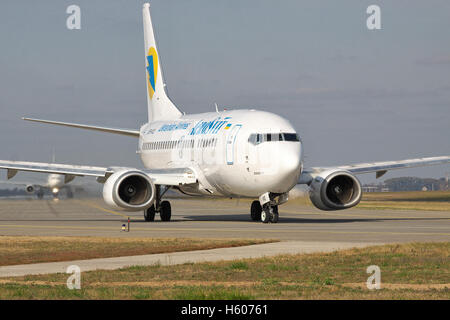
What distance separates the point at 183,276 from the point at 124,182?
891 inches

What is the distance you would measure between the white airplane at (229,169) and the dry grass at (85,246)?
32.5 feet

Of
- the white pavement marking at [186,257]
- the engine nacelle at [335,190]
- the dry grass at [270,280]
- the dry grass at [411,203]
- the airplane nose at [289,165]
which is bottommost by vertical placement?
the dry grass at [270,280]

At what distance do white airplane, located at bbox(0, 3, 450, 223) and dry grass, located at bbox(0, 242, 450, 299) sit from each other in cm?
1487

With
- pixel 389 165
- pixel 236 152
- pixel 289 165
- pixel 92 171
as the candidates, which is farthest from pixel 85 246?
pixel 389 165

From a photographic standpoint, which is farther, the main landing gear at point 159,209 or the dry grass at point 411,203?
the dry grass at point 411,203

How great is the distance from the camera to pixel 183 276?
18.4m

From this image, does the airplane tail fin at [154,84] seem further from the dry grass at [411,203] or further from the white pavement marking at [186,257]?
the white pavement marking at [186,257]

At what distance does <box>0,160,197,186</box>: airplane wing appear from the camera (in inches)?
1669

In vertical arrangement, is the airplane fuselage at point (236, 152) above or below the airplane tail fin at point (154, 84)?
below

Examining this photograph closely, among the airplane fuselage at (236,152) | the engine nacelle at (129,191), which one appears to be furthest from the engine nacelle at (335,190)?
the engine nacelle at (129,191)

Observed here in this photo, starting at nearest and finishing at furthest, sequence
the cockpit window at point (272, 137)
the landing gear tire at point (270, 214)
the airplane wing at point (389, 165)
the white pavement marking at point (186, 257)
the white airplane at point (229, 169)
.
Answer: the white pavement marking at point (186, 257), the cockpit window at point (272, 137), the white airplane at point (229, 169), the landing gear tire at point (270, 214), the airplane wing at point (389, 165)

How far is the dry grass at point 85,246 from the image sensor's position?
23.2 meters
